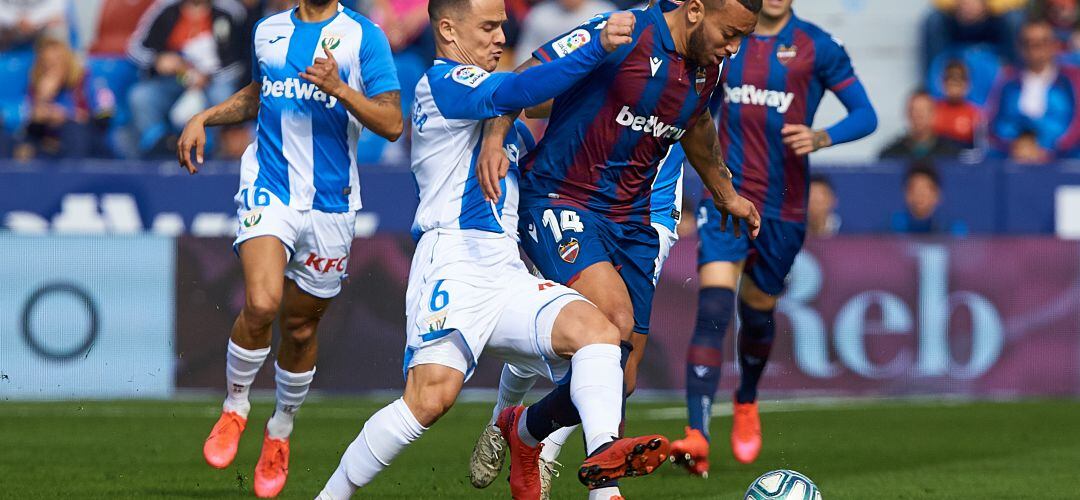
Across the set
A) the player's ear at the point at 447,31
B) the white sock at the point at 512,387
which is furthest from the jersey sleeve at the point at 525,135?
the white sock at the point at 512,387

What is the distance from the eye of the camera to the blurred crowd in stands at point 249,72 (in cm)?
1484

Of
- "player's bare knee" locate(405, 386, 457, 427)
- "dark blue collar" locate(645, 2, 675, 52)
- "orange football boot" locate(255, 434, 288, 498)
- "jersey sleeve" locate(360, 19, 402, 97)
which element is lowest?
"orange football boot" locate(255, 434, 288, 498)

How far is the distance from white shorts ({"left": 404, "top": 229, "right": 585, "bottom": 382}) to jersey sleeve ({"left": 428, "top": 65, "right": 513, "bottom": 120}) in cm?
41

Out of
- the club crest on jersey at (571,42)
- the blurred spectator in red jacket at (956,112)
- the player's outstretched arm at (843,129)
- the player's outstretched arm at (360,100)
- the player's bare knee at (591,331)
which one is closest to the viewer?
the player's bare knee at (591,331)

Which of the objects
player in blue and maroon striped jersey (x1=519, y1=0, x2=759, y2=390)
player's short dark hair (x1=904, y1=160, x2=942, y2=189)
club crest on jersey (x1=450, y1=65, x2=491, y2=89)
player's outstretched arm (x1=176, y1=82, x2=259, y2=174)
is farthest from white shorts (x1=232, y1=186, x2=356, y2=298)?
player's short dark hair (x1=904, y1=160, x2=942, y2=189)

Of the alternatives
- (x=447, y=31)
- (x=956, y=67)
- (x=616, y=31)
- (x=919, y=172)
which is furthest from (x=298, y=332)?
(x=956, y=67)

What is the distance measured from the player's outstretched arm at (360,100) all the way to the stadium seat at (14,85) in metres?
9.43

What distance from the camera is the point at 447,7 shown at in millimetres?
6035

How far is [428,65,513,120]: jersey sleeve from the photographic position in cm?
563

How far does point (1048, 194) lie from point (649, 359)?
11.6ft

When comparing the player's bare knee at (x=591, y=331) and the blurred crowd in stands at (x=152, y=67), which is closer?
the player's bare knee at (x=591, y=331)

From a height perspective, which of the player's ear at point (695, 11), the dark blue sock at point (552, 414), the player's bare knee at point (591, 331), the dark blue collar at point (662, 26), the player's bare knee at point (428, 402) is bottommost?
the dark blue sock at point (552, 414)

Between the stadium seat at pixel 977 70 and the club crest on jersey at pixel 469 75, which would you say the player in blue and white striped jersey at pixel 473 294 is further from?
the stadium seat at pixel 977 70

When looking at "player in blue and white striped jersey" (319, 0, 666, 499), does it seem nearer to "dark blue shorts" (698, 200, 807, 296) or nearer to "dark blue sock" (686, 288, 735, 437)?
"dark blue sock" (686, 288, 735, 437)
